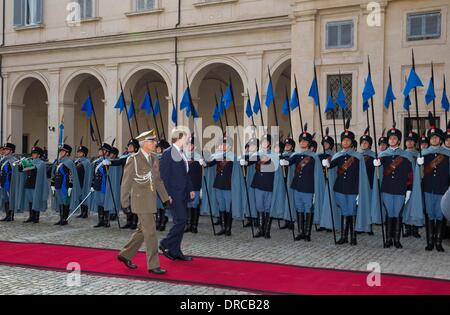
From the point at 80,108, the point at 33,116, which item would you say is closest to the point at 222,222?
the point at 80,108

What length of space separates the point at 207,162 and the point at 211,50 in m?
8.34

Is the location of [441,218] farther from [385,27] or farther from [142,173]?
[385,27]

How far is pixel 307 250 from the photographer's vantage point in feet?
27.5

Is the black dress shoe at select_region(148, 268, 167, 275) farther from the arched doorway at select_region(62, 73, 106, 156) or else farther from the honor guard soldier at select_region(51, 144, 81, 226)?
the arched doorway at select_region(62, 73, 106, 156)

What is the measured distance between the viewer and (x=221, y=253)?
8133 millimetres

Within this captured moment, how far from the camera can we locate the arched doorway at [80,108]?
70.0ft

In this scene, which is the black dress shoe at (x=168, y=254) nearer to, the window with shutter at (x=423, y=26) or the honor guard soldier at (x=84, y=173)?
the honor guard soldier at (x=84, y=173)

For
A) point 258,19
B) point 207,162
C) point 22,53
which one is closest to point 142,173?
point 207,162

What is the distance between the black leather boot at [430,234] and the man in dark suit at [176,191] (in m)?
3.80

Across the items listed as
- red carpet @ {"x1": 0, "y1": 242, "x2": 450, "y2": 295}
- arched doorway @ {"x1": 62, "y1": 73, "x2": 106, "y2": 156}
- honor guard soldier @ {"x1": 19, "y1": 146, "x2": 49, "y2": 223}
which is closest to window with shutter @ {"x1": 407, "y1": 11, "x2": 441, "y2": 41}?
red carpet @ {"x1": 0, "y1": 242, "x2": 450, "y2": 295}

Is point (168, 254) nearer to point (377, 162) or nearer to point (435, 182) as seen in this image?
point (377, 162)

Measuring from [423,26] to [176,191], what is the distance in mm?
9003

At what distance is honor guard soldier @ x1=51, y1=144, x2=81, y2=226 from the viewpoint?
1132 centimetres

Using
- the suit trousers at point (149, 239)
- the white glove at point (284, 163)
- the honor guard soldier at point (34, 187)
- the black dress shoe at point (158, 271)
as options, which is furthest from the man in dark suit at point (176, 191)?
the honor guard soldier at point (34, 187)
